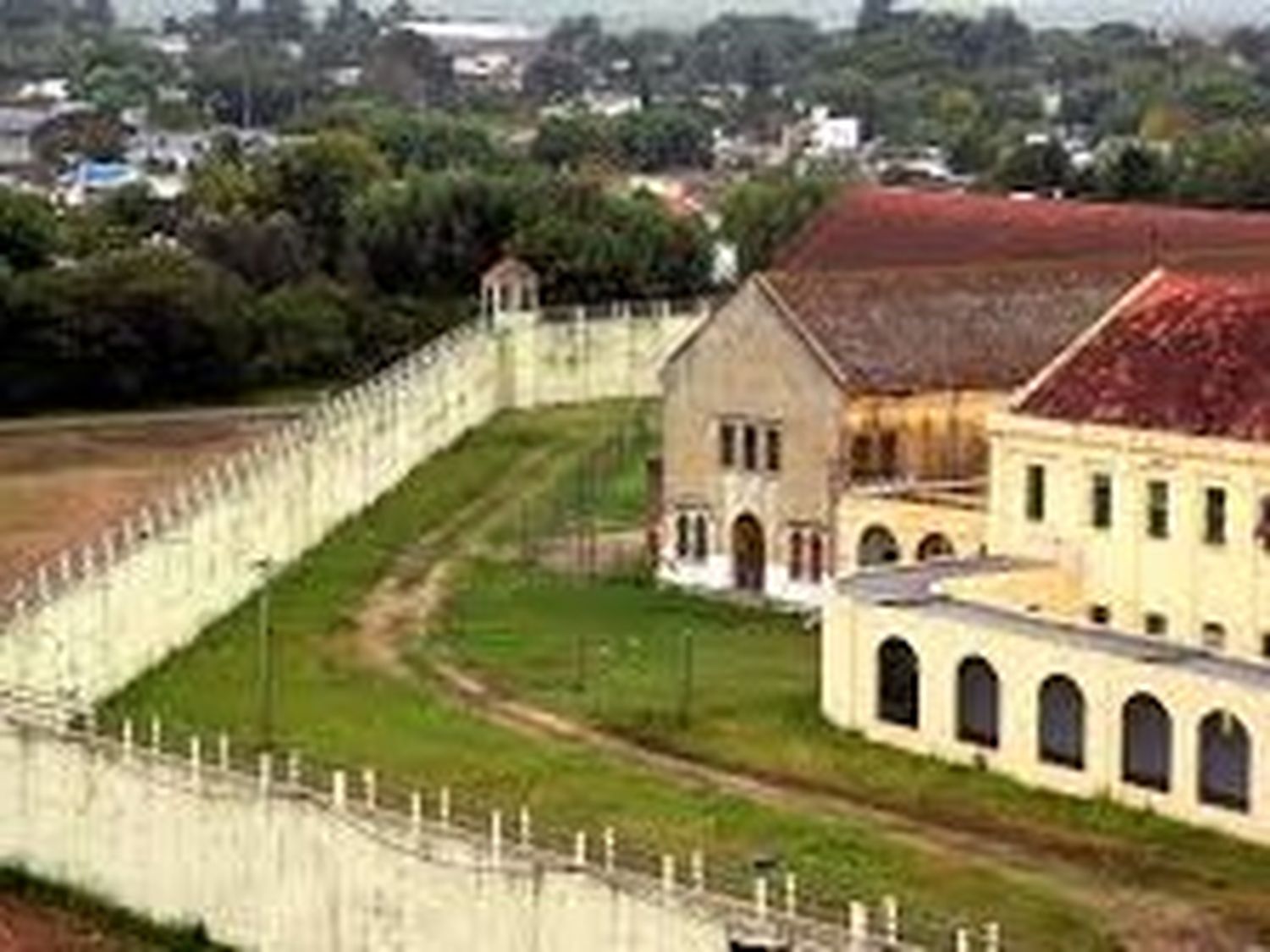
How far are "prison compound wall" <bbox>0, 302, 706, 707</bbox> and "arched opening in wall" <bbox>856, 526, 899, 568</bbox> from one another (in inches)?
446

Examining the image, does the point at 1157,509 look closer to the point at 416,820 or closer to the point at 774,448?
the point at 774,448

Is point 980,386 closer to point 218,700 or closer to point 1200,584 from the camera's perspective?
point 1200,584

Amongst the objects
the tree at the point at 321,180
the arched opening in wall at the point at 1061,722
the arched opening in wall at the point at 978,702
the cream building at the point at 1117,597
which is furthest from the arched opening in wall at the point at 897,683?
the tree at the point at 321,180

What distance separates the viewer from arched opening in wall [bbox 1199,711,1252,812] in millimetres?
55031

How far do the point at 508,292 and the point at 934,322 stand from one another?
2554cm

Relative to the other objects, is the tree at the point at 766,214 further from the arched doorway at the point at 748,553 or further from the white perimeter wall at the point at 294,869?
the white perimeter wall at the point at 294,869

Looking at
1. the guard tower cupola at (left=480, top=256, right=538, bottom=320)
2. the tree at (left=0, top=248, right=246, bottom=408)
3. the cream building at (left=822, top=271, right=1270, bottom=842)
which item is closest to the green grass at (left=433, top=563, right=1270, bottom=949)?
the cream building at (left=822, top=271, right=1270, bottom=842)

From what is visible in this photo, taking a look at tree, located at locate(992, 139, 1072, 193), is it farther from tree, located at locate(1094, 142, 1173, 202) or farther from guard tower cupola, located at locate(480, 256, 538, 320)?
guard tower cupola, located at locate(480, 256, 538, 320)

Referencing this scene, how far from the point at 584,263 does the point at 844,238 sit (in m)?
19.2

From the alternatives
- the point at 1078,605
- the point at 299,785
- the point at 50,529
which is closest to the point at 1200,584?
the point at 1078,605

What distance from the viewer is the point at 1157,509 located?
63.9 metres

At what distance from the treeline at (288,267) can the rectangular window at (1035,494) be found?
136ft

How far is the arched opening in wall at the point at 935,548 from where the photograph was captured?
7038 centimetres

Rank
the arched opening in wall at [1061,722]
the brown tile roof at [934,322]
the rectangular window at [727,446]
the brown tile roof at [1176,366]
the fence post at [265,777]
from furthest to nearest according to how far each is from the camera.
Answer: the rectangular window at [727,446], the brown tile roof at [934,322], the brown tile roof at [1176,366], the arched opening in wall at [1061,722], the fence post at [265,777]
